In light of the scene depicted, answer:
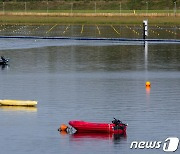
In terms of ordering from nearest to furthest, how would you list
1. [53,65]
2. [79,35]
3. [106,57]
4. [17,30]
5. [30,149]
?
[30,149], [53,65], [106,57], [79,35], [17,30]

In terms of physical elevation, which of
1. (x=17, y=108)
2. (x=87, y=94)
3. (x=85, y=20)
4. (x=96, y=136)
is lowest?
(x=96, y=136)

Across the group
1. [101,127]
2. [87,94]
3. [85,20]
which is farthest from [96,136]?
[85,20]

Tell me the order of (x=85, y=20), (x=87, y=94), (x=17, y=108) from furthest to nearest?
(x=85, y=20) < (x=87, y=94) < (x=17, y=108)

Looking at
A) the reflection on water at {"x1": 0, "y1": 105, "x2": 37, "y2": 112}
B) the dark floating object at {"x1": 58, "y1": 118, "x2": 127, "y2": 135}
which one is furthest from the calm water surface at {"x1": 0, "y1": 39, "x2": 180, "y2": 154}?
the dark floating object at {"x1": 58, "y1": 118, "x2": 127, "y2": 135}

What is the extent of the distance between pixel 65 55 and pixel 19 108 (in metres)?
34.3

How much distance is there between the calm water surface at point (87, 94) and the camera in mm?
43594

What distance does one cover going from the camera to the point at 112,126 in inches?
1775

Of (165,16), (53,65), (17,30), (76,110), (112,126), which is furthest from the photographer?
(165,16)

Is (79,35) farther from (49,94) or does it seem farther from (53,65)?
(49,94)

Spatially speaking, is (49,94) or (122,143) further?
(49,94)

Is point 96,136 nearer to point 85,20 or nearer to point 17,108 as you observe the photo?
point 17,108

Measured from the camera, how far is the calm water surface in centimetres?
4359

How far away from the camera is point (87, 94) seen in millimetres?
59344

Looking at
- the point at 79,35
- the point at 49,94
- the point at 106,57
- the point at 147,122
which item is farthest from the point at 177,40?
the point at 147,122
